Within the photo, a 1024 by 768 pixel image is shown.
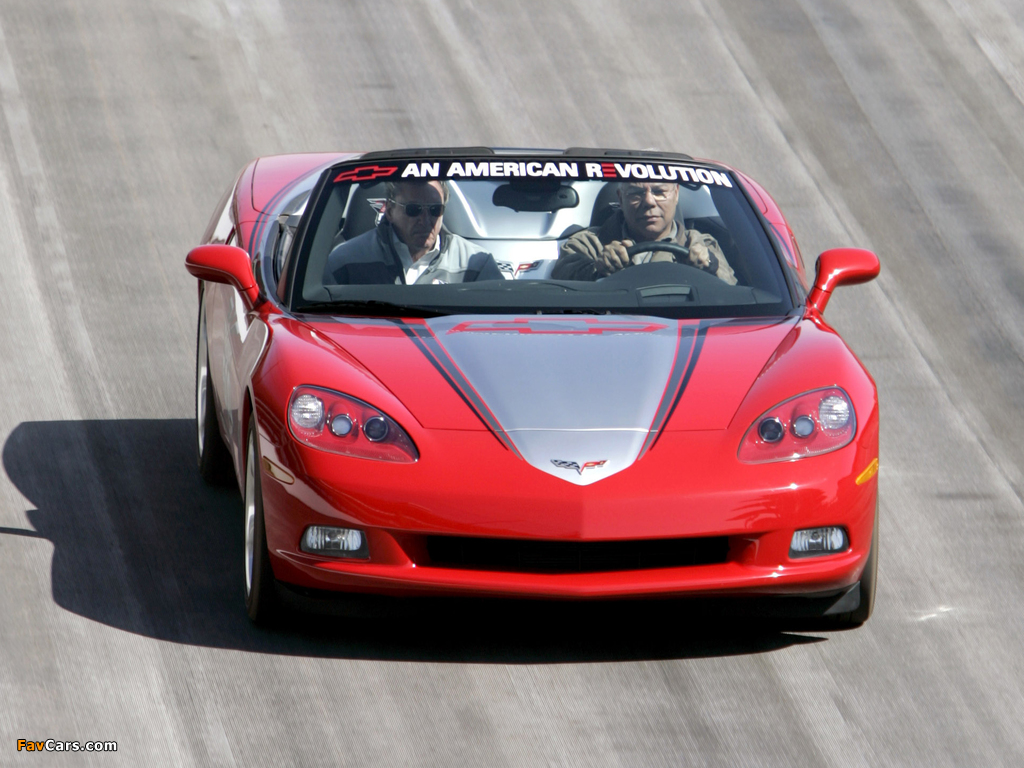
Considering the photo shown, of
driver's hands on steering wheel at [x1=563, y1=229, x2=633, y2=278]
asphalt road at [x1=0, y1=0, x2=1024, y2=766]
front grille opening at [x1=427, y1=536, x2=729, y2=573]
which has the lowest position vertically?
asphalt road at [x1=0, y1=0, x2=1024, y2=766]

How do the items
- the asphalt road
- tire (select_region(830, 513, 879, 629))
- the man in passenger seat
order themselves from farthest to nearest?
the man in passenger seat < tire (select_region(830, 513, 879, 629)) < the asphalt road

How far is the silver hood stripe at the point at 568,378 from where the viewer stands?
14.6ft

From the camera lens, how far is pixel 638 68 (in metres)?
11.1

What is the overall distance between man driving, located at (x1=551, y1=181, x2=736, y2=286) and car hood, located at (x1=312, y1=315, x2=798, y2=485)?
1.60ft

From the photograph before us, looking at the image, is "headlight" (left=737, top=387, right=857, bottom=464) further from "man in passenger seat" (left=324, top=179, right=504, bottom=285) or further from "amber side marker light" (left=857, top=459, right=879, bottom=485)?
"man in passenger seat" (left=324, top=179, right=504, bottom=285)

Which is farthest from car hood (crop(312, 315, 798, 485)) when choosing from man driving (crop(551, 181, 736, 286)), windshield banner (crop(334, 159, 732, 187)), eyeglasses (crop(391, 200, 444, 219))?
windshield banner (crop(334, 159, 732, 187))

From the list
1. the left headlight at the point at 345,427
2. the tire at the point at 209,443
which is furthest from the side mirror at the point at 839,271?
the tire at the point at 209,443

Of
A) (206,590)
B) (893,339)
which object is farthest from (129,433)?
(893,339)

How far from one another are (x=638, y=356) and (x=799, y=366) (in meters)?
0.48

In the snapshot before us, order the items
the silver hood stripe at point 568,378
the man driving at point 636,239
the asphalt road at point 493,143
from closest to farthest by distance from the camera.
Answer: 1. the asphalt road at point 493,143
2. the silver hood stripe at point 568,378
3. the man driving at point 636,239

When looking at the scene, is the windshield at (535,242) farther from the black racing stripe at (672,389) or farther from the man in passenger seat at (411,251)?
the black racing stripe at (672,389)

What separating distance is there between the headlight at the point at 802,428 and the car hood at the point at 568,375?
107mm

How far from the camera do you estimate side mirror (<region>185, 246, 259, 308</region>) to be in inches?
217

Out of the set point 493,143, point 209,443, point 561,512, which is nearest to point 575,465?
point 561,512
